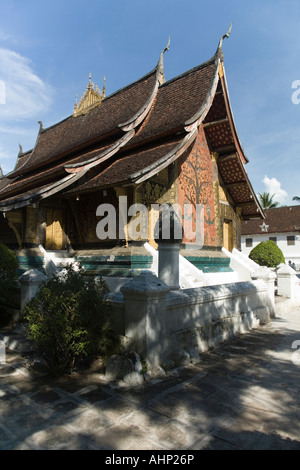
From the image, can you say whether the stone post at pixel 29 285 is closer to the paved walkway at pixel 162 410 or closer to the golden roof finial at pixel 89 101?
the paved walkway at pixel 162 410

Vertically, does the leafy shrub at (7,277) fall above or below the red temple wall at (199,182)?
below

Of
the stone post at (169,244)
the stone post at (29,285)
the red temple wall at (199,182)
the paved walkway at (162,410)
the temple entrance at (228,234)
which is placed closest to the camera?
the paved walkway at (162,410)

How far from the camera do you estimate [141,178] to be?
25.9 feet

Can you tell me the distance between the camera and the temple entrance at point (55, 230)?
11.2 meters

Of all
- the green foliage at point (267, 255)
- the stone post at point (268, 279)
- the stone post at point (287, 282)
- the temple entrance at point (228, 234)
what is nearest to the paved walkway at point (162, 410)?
the stone post at point (268, 279)

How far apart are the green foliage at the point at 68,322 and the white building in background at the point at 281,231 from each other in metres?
31.6

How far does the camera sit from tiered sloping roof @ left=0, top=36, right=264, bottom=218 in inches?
368

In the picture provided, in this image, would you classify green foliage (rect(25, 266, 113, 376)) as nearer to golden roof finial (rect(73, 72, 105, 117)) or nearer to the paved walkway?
the paved walkway

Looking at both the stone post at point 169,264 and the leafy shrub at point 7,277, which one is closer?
the stone post at point 169,264

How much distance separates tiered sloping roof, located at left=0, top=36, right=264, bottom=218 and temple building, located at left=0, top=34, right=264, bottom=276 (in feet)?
0.13

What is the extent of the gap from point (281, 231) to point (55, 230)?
1149 inches

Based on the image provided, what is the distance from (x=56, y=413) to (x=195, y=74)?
459 inches
